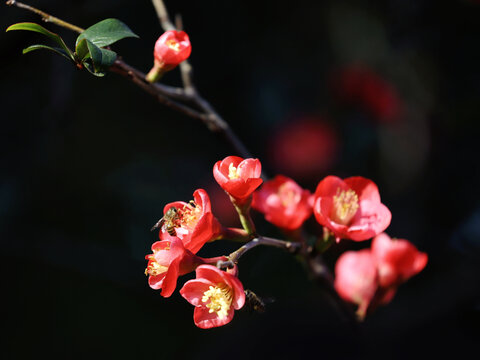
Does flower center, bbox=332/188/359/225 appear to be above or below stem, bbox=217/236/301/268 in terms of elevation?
below

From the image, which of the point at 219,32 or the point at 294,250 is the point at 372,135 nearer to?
the point at 219,32

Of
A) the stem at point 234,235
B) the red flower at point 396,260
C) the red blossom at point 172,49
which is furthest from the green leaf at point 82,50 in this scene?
the red flower at point 396,260

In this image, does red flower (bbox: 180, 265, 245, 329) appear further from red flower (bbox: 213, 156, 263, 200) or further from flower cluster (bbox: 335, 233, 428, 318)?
flower cluster (bbox: 335, 233, 428, 318)

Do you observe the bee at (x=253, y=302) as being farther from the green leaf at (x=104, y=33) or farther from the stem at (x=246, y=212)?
the green leaf at (x=104, y=33)

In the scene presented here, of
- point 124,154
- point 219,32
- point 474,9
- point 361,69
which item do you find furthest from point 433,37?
point 124,154

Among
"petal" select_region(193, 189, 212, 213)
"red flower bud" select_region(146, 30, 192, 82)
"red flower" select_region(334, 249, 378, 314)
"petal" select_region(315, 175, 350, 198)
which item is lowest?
"red flower" select_region(334, 249, 378, 314)

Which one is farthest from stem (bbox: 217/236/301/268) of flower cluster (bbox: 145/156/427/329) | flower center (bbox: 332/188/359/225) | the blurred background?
the blurred background

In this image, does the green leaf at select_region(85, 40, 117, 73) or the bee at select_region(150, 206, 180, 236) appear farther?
the bee at select_region(150, 206, 180, 236)

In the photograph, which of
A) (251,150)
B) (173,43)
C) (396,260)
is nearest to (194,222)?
(173,43)
